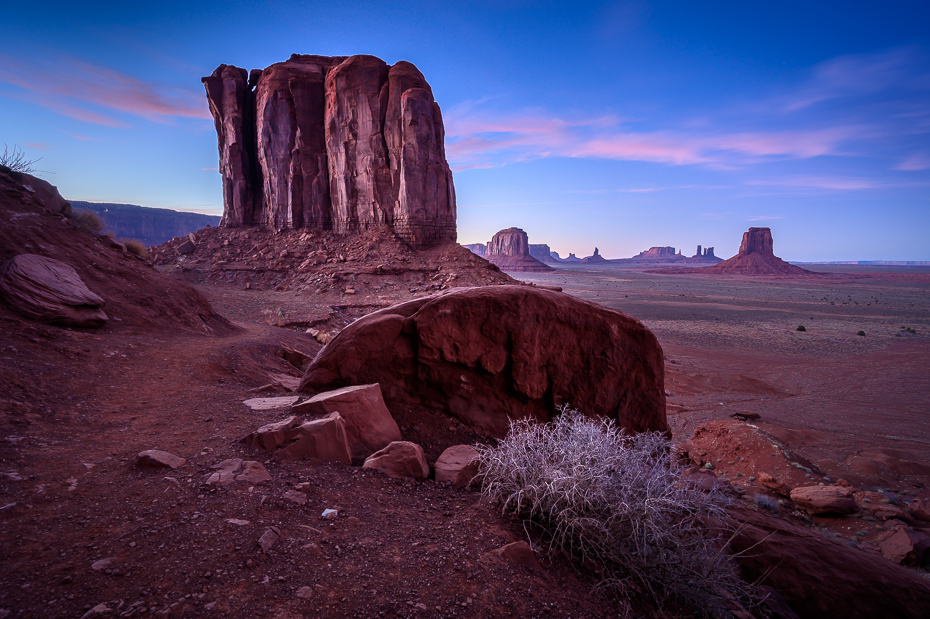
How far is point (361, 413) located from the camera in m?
4.37

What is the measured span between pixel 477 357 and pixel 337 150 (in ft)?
101

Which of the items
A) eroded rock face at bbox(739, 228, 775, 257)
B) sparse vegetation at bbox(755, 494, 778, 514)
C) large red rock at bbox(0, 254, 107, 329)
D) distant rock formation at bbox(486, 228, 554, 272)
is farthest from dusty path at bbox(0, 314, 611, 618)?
eroded rock face at bbox(739, 228, 775, 257)

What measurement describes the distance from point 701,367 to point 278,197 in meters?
31.5

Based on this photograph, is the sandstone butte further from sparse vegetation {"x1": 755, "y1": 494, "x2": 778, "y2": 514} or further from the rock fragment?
the rock fragment

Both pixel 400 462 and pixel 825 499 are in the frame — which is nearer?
pixel 400 462

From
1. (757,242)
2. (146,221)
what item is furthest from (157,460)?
(757,242)

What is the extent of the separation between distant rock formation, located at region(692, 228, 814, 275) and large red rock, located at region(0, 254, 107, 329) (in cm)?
12401

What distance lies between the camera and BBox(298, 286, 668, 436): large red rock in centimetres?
523

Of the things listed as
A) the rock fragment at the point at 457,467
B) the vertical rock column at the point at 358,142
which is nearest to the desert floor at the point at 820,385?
the rock fragment at the point at 457,467

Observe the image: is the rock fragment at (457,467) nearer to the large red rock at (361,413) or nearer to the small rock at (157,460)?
the large red rock at (361,413)

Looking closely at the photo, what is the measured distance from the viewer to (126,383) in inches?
222

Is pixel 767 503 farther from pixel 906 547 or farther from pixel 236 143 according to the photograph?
pixel 236 143

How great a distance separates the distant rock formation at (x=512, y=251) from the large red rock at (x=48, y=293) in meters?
117

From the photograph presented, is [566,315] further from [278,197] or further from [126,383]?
[278,197]
